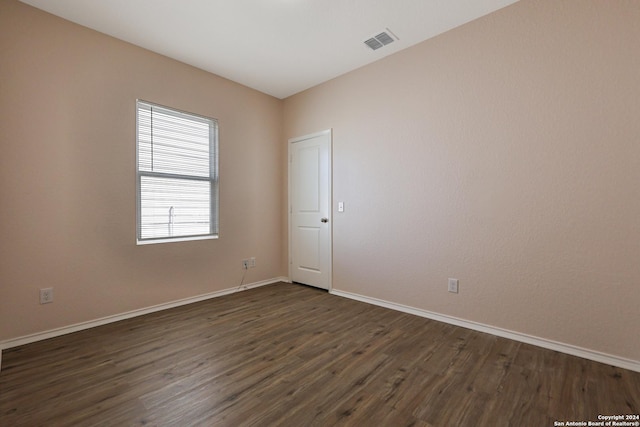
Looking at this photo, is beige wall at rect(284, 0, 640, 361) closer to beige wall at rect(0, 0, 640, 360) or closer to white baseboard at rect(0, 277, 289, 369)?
beige wall at rect(0, 0, 640, 360)

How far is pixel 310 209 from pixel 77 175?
2658 mm

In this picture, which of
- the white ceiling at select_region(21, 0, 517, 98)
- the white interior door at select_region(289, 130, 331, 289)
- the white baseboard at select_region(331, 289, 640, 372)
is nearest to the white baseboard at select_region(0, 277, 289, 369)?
the white interior door at select_region(289, 130, 331, 289)

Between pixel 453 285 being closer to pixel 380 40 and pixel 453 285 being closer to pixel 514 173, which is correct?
pixel 514 173

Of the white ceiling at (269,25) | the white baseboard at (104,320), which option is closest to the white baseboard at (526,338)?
the white baseboard at (104,320)

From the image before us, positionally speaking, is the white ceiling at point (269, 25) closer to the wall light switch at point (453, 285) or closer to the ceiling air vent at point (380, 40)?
the ceiling air vent at point (380, 40)

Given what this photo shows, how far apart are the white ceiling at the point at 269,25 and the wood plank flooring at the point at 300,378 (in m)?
2.93

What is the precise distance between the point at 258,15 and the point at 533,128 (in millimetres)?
2629

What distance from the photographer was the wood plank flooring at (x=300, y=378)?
5.08ft

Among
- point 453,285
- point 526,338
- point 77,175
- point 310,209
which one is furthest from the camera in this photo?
point 310,209

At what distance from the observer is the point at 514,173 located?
8.11 feet

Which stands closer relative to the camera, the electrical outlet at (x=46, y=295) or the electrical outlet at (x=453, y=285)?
the electrical outlet at (x=46, y=295)

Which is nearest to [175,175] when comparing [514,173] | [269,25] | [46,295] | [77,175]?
[77,175]

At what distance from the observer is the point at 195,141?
142 inches

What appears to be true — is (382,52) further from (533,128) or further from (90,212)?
(90,212)
